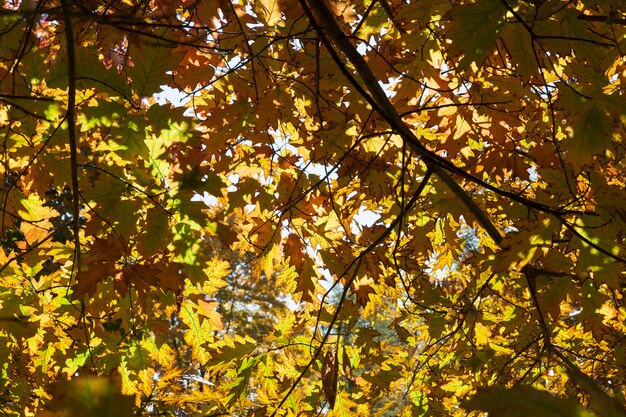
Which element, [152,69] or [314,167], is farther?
[314,167]

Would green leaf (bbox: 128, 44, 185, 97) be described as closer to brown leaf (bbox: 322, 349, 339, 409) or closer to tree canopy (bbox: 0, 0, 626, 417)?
tree canopy (bbox: 0, 0, 626, 417)

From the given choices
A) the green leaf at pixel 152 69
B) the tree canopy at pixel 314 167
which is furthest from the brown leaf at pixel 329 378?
the green leaf at pixel 152 69

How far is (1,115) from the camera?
2631 mm

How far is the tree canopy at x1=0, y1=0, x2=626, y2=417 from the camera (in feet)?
5.82

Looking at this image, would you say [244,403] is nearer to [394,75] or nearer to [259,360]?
[259,360]

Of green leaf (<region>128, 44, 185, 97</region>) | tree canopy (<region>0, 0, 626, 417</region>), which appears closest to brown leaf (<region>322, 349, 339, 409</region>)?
tree canopy (<region>0, 0, 626, 417</region>)

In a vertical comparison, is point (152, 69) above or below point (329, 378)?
above

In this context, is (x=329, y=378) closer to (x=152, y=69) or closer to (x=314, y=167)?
(x=314, y=167)

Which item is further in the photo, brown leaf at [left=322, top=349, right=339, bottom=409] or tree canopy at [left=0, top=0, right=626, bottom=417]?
brown leaf at [left=322, top=349, right=339, bottom=409]

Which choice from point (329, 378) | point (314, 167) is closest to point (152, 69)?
point (314, 167)

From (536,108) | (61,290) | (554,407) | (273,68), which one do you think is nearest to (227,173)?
(273,68)

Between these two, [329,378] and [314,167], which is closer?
[329,378]

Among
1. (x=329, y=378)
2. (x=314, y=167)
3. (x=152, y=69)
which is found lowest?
(x=329, y=378)

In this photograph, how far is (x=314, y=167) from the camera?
8.99ft
